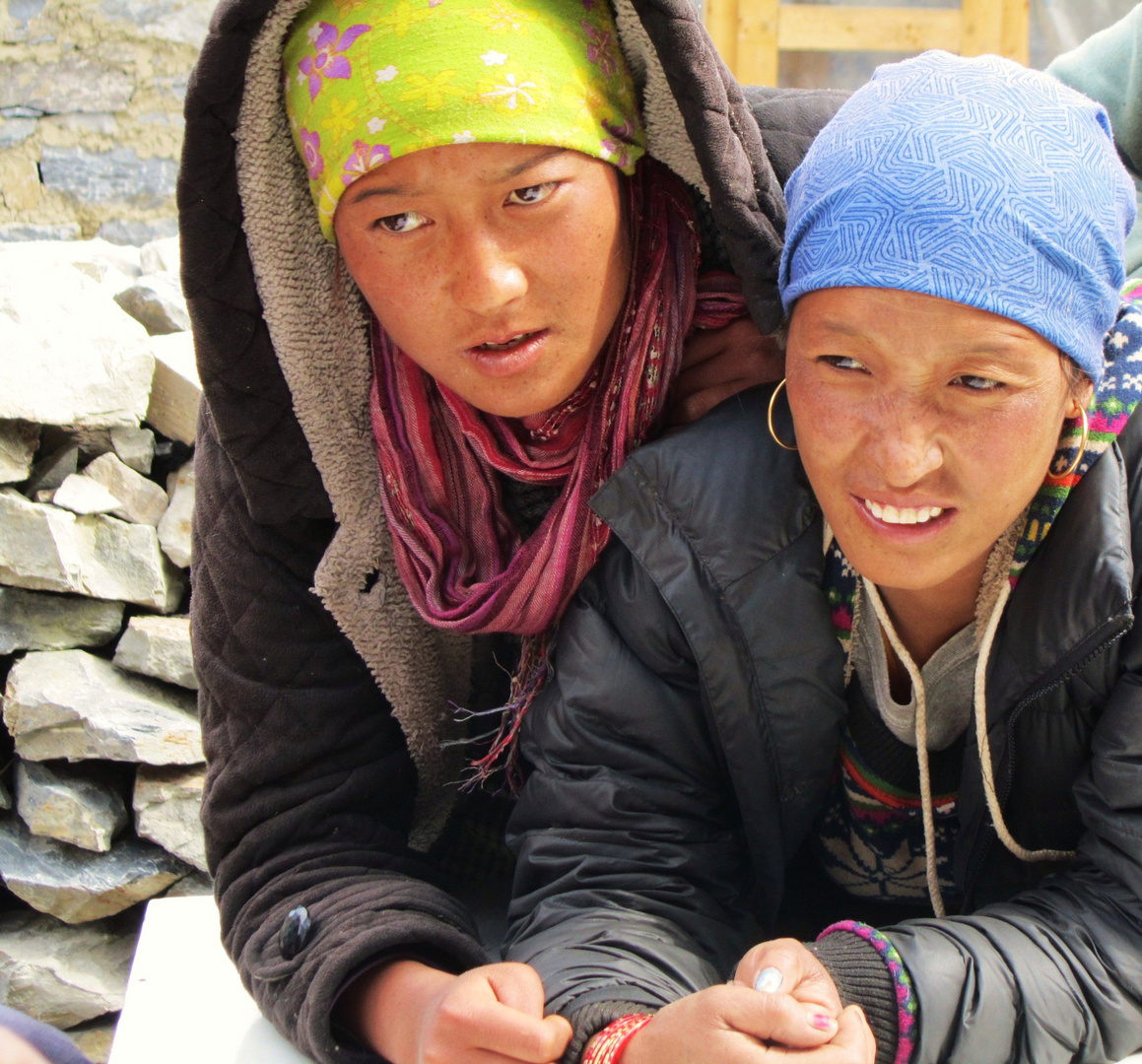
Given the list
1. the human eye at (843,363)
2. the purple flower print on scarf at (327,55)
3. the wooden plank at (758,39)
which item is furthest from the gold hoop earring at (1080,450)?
the wooden plank at (758,39)

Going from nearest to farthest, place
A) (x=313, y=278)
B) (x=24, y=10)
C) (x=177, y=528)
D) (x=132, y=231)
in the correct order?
(x=313, y=278)
(x=177, y=528)
(x=24, y=10)
(x=132, y=231)

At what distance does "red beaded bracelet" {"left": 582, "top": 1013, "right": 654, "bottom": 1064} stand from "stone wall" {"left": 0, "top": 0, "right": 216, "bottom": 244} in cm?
350

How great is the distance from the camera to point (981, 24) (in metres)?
5.07

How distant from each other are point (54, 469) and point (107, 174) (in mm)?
1442

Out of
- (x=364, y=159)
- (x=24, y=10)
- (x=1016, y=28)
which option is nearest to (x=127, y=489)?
(x=24, y=10)

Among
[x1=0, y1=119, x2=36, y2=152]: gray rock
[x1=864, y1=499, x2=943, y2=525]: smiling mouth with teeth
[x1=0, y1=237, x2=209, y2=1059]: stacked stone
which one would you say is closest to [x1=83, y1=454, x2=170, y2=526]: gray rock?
[x1=0, y1=237, x2=209, y2=1059]: stacked stone

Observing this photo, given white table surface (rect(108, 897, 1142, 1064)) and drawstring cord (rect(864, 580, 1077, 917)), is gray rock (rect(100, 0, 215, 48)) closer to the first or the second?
white table surface (rect(108, 897, 1142, 1064))

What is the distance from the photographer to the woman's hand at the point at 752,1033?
119 cm

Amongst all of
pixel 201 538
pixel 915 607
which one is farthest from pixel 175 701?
pixel 915 607

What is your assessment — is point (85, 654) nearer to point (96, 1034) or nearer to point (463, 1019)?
point (96, 1034)

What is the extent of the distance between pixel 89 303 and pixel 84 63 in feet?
4.15

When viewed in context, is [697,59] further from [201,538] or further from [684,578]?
[201,538]

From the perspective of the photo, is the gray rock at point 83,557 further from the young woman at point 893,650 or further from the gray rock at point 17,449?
the young woman at point 893,650

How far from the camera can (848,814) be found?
1.78 m
